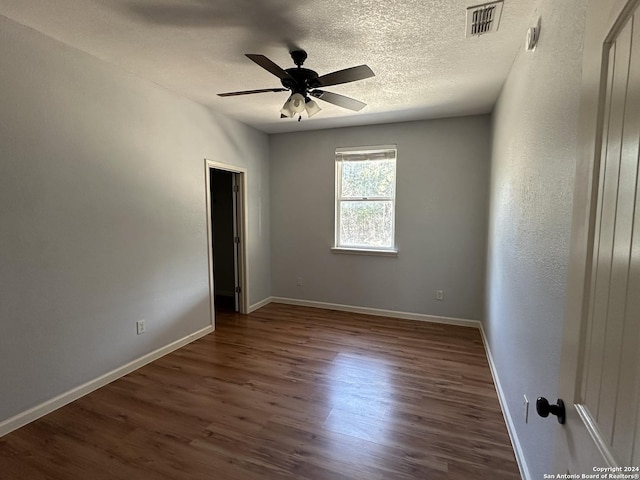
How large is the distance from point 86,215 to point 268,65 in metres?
1.76

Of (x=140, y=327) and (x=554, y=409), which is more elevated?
(x=554, y=409)

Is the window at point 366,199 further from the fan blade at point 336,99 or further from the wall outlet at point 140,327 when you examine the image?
the wall outlet at point 140,327

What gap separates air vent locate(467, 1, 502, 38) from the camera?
1.76 m

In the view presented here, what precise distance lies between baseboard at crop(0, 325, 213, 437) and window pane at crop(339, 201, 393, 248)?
8.03ft

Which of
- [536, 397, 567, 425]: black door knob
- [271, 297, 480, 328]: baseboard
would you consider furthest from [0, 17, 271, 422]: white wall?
[536, 397, 567, 425]: black door knob

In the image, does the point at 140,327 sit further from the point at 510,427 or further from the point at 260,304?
the point at 510,427

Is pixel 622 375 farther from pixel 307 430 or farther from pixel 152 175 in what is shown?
pixel 152 175

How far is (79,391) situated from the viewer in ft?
7.82

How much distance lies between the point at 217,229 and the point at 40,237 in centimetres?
327

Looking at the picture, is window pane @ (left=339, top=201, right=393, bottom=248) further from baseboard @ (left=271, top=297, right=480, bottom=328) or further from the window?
baseboard @ (left=271, top=297, right=480, bottom=328)

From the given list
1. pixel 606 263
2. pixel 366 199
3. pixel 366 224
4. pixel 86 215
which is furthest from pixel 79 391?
pixel 366 199

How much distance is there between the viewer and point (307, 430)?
2047 mm

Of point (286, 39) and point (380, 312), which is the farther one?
point (380, 312)

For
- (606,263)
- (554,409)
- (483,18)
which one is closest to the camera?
(606,263)
